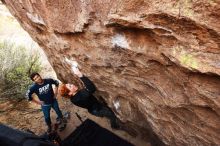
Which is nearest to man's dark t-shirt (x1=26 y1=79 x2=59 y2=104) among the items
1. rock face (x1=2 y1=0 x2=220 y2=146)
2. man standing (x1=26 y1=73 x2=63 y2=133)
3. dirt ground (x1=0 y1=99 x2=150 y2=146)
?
man standing (x1=26 y1=73 x2=63 y2=133)

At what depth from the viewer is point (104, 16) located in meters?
3.49

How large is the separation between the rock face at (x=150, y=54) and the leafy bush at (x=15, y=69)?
383cm

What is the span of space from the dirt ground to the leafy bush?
0.35 metres

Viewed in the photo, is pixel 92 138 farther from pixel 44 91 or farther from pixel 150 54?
pixel 150 54

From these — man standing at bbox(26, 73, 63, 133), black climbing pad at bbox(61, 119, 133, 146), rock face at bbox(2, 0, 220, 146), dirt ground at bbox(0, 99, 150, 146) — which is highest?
rock face at bbox(2, 0, 220, 146)

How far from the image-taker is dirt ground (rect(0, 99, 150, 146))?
22.6 ft

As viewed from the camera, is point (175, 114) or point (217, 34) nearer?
point (217, 34)

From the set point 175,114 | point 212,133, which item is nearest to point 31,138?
point 175,114

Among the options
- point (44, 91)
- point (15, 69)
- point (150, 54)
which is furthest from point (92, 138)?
point (15, 69)

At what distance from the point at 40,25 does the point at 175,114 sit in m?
2.79

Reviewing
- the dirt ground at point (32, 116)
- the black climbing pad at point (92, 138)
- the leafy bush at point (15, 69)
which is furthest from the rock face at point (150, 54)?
the leafy bush at point (15, 69)

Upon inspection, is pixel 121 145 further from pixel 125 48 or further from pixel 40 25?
pixel 40 25

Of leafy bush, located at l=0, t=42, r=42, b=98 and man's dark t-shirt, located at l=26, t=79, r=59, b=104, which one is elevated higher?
man's dark t-shirt, located at l=26, t=79, r=59, b=104

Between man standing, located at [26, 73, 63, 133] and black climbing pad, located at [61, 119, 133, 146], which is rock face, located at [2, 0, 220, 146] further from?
man standing, located at [26, 73, 63, 133]
